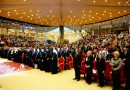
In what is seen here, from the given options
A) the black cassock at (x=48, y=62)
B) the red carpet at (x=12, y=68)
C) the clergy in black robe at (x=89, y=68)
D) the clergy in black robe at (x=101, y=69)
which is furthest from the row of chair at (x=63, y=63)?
the clergy in black robe at (x=101, y=69)

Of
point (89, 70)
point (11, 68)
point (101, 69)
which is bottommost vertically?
point (11, 68)

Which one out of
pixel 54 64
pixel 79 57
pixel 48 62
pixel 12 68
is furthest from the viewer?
pixel 12 68

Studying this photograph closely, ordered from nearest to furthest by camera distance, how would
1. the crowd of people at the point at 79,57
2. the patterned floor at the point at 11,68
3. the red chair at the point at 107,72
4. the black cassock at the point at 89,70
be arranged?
the crowd of people at the point at 79,57 < the red chair at the point at 107,72 < the black cassock at the point at 89,70 < the patterned floor at the point at 11,68

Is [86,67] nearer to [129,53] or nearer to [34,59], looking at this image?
[129,53]

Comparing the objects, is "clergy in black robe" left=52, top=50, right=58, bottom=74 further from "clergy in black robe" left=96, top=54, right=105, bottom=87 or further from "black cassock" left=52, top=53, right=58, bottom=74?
"clergy in black robe" left=96, top=54, right=105, bottom=87

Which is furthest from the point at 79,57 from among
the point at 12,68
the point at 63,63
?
the point at 12,68

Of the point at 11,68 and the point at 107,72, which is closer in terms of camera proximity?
the point at 107,72

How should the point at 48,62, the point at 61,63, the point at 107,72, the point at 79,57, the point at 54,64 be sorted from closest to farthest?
the point at 107,72 < the point at 79,57 < the point at 54,64 < the point at 61,63 < the point at 48,62

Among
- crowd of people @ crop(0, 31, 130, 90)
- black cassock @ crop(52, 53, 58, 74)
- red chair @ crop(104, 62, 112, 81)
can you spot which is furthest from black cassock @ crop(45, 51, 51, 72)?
red chair @ crop(104, 62, 112, 81)

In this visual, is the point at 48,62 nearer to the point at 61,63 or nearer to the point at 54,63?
the point at 54,63

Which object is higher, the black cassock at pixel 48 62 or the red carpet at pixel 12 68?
the black cassock at pixel 48 62

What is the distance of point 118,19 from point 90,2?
10279 millimetres

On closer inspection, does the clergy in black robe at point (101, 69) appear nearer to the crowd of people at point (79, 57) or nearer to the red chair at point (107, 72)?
the crowd of people at point (79, 57)

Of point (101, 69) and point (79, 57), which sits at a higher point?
point (79, 57)
